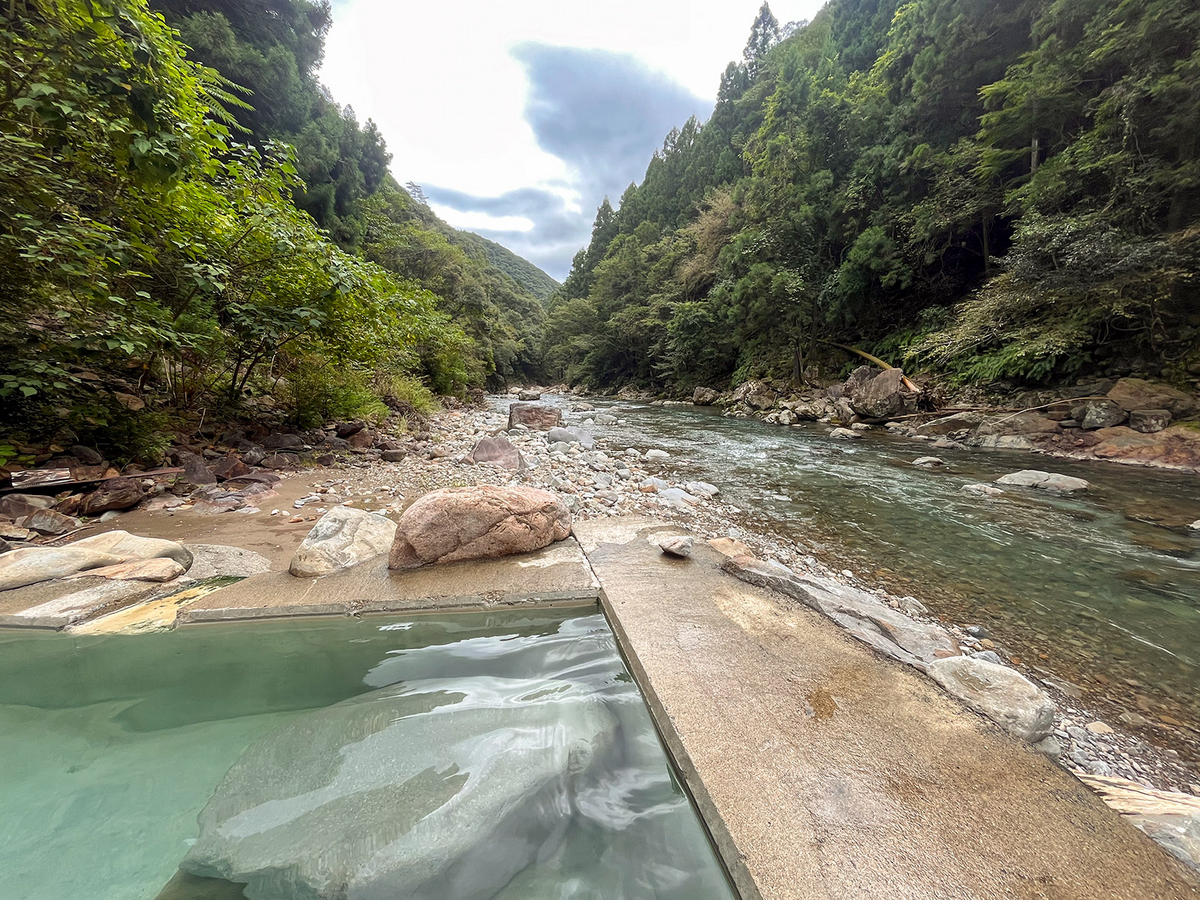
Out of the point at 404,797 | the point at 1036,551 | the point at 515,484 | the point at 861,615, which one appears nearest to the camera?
the point at 404,797

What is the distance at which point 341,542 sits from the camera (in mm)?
2705

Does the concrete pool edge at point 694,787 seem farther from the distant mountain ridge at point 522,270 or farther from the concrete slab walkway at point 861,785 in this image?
the distant mountain ridge at point 522,270

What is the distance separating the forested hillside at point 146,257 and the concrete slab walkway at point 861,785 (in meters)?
4.06

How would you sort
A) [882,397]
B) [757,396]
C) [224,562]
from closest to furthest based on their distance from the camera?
[224,562] < [882,397] < [757,396]

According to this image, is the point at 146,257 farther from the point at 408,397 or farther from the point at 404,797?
the point at 408,397

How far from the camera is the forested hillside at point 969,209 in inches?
282

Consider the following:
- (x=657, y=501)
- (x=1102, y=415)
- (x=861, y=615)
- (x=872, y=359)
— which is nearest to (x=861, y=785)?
(x=861, y=615)

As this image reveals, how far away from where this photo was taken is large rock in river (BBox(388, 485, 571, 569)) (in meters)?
2.66

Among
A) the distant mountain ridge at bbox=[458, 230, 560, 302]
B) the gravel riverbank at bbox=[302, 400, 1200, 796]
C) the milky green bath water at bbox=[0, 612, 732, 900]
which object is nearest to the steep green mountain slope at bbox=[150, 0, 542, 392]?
the gravel riverbank at bbox=[302, 400, 1200, 796]

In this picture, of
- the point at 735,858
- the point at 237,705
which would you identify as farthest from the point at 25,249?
the point at 735,858

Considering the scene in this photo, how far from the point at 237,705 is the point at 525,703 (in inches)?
41.3

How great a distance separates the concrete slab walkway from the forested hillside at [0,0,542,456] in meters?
4.06

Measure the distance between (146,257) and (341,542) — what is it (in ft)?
9.33

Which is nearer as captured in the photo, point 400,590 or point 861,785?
point 861,785
